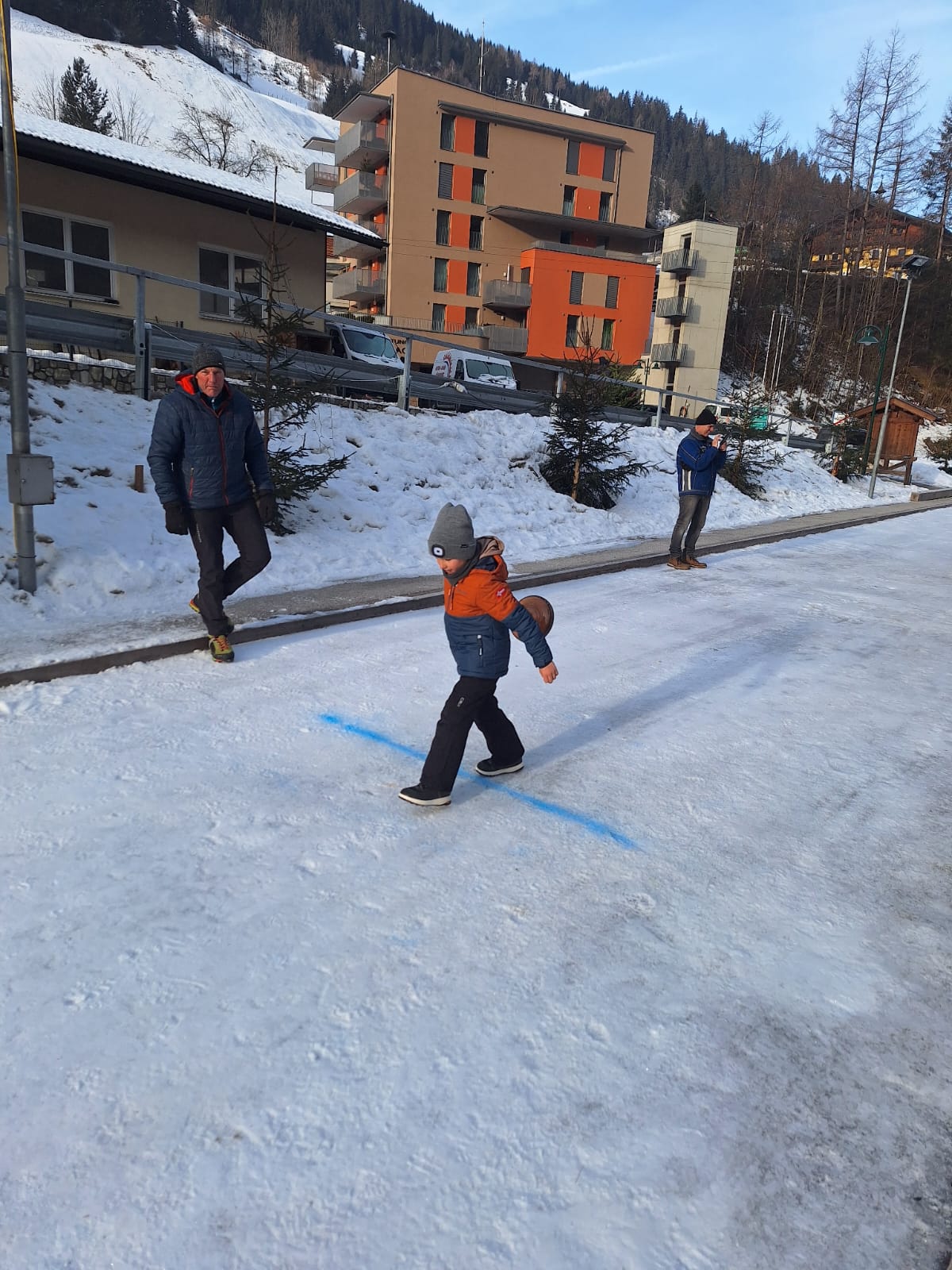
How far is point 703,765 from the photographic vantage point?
4.37m

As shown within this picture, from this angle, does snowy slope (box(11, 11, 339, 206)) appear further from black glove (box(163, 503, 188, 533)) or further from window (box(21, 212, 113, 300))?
black glove (box(163, 503, 188, 533))

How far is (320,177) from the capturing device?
2253 inches

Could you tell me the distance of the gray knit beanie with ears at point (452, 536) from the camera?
11.5ft

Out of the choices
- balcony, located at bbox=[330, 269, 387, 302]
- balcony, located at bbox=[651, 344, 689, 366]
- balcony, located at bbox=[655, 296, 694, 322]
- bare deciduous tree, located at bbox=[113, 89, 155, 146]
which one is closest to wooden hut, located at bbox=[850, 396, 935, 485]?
balcony, located at bbox=[651, 344, 689, 366]

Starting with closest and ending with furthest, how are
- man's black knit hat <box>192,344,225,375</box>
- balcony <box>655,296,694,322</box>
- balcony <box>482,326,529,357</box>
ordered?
man's black knit hat <box>192,344,225,375</box> → balcony <box>482,326,529,357</box> → balcony <box>655,296,694,322</box>

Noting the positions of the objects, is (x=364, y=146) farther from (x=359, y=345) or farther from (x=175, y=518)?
(x=175, y=518)

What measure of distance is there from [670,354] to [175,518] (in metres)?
49.1

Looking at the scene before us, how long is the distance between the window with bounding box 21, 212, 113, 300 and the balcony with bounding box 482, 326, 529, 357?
27024mm

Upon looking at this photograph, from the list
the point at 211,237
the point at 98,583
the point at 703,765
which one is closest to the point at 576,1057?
the point at 703,765

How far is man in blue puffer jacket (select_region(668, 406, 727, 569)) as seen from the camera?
9.55 meters

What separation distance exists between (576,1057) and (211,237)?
20.4 m

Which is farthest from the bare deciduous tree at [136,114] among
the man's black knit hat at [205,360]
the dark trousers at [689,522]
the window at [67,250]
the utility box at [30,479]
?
the man's black knit hat at [205,360]

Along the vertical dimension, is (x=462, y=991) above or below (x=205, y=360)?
below

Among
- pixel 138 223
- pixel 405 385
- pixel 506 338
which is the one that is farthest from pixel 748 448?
pixel 506 338
